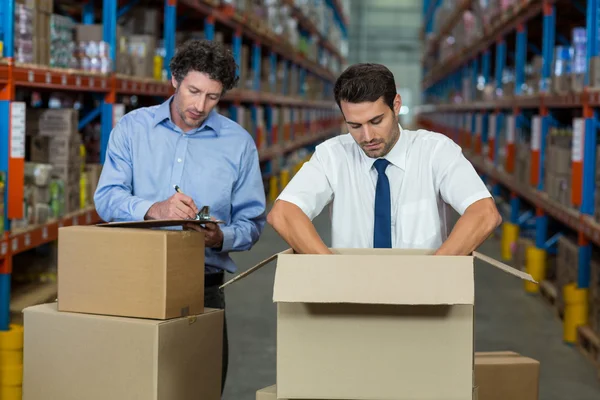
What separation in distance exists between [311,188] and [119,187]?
0.78m

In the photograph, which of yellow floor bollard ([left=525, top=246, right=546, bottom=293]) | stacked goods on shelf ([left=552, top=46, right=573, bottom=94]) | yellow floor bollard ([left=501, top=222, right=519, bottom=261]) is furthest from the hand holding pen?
yellow floor bollard ([left=501, top=222, right=519, bottom=261])

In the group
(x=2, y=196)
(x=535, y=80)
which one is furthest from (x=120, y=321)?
(x=535, y=80)

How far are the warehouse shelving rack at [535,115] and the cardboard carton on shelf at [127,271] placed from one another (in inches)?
139

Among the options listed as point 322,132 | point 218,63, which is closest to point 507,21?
point 218,63

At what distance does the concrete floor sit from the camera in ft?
16.5

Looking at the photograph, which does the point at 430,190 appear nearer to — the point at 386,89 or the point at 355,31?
the point at 386,89

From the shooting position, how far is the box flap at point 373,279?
2.04 meters

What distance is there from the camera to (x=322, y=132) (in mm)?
23734

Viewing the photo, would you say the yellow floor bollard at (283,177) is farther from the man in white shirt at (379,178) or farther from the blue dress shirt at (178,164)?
the man in white shirt at (379,178)

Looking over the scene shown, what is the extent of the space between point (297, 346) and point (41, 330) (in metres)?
0.82

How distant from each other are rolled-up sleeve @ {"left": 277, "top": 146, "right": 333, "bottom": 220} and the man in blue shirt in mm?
462

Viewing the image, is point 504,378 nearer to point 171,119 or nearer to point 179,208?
point 179,208

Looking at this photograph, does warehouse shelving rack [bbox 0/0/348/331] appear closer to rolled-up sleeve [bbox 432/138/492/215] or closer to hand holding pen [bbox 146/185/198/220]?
hand holding pen [bbox 146/185/198/220]

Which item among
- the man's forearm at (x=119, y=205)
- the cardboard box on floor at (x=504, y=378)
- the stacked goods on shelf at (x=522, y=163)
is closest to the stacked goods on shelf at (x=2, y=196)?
the man's forearm at (x=119, y=205)
